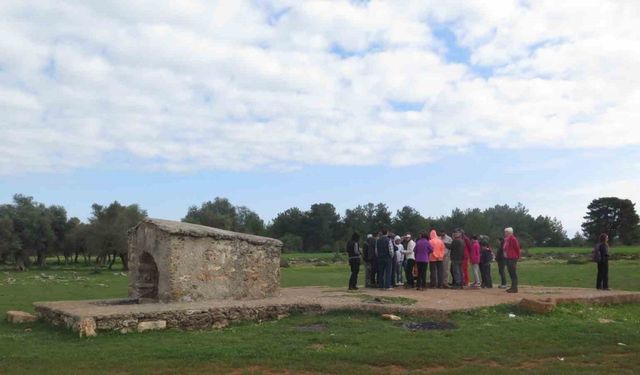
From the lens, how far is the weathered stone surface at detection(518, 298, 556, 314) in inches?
529

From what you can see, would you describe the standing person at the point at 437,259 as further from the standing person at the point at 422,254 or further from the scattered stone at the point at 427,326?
the scattered stone at the point at 427,326

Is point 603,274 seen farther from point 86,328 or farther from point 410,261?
point 86,328

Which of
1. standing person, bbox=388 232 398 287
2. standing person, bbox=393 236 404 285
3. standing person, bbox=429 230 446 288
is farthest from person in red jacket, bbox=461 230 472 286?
standing person, bbox=388 232 398 287

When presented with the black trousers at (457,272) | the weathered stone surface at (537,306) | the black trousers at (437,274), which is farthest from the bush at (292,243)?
the weathered stone surface at (537,306)

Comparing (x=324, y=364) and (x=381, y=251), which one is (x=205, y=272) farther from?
(x=324, y=364)

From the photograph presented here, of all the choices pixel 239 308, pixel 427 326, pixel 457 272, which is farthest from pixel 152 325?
pixel 457 272

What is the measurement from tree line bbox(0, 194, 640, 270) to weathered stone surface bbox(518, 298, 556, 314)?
2137cm

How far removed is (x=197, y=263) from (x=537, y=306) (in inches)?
318

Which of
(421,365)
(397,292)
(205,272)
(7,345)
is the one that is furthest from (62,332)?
(397,292)

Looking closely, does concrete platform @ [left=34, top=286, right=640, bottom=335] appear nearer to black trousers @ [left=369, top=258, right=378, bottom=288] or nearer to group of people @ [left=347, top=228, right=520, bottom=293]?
A: group of people @ [left=347, top=228, right=520, bottom=293]

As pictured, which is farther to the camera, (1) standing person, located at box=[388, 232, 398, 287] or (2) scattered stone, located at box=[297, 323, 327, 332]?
(1) standing person, located at box=[388, 232, 398, 287]

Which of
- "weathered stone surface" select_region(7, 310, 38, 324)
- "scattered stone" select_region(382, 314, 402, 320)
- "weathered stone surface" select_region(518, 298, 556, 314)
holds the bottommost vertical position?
"weathered stone surface" select_region(7, 310, 38, 324)

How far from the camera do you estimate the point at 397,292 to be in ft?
55.6

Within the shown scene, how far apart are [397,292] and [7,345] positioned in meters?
10.1
